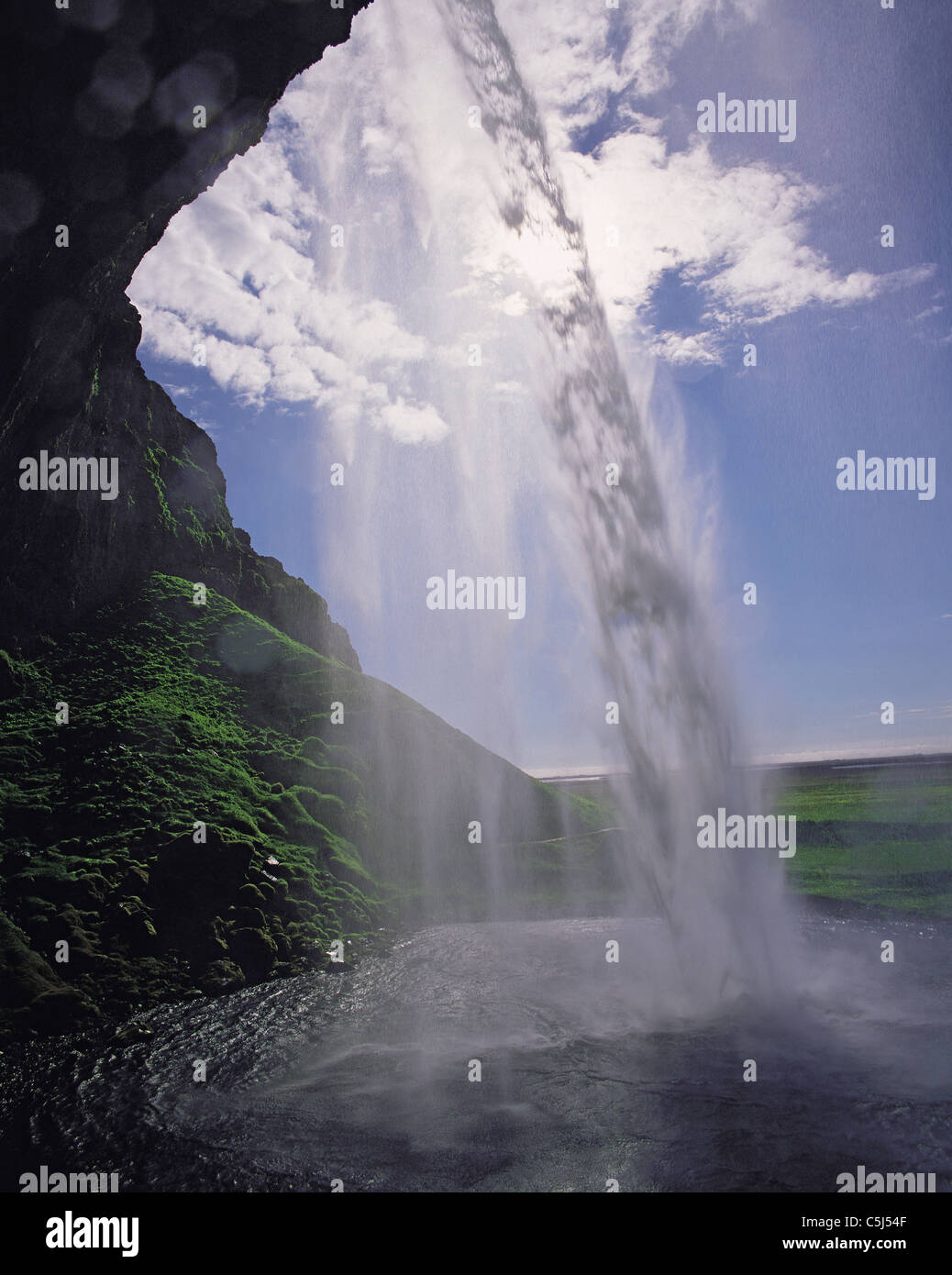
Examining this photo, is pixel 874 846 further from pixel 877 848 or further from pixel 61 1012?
pixel 61 1012

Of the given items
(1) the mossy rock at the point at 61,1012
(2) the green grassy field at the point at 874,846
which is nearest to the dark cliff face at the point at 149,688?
(1) the mossy rock at the point at 61,1012

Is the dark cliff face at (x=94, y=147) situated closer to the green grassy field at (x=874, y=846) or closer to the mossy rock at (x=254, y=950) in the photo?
the mossy rock at (x=254, y=950)

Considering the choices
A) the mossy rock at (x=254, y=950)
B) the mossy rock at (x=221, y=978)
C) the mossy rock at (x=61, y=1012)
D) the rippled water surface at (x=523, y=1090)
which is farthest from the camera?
the mossy rock at (x=254, y=950)

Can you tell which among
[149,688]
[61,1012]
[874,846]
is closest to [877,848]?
[874,846]

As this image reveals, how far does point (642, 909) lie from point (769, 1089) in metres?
14.6

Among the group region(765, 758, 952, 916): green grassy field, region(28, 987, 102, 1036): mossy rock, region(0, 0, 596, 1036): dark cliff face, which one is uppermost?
region(0, 0, 596, 1036): dark cliff face

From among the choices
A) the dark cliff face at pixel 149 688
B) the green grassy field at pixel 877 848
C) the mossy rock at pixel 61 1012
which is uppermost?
the dark cliff face at pixel 149 688

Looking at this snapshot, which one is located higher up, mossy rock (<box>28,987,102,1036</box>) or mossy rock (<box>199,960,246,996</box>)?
mossy rock (<box>28,987,102,1036</box>)

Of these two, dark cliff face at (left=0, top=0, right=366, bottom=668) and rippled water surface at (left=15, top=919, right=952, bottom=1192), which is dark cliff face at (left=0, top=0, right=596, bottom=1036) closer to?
dark cliff face at (left=0, top=0, right=366, bottom=668)

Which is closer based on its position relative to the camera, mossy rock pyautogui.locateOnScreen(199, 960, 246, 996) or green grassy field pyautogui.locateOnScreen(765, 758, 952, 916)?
mossy rock pyautogui.locateOnScreen(199, 960, 246, 996)

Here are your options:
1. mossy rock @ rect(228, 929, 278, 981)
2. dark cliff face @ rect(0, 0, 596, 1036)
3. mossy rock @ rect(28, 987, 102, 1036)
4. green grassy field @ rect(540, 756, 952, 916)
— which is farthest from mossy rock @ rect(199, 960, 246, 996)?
green grassy field @ rect(540, 756, 952, 916)

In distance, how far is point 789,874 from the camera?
28.2 m

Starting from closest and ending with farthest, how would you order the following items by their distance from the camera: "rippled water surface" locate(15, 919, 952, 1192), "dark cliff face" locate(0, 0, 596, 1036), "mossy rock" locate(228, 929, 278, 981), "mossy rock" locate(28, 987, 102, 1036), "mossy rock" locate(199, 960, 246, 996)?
"rippled water surface" locate(15, 919, 952, 1192) < "dark cliff face" locate(0, 0, 596, 1036) < "mossy rock" locate(28, 987, 102, 1036) < "mossy rock" locate(199, 960, 246, 996) < "mossy rock" locate(228, 929, 278, 981)
